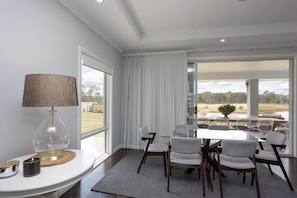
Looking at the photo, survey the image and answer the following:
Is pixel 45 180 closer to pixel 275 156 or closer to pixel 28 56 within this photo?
pixel 28 56

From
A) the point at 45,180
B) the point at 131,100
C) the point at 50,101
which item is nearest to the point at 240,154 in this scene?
the point at 45,180

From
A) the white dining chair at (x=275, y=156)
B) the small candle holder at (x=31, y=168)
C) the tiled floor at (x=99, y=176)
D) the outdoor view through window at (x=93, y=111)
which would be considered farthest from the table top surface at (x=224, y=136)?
the small candle holder at (x=31, y=168)

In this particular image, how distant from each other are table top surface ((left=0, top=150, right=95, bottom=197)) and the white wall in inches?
18.8

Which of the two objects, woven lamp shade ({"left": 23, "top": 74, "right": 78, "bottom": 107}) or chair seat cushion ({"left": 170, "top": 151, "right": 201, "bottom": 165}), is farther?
chair seat cushion ({"left": 170, "top": 151, "right": 201, "bottom": 165})

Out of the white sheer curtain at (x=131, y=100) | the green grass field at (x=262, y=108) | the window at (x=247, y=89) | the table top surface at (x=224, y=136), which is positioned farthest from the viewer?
the green grass field at (x=262, y=108)

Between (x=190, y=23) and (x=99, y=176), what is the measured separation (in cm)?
327

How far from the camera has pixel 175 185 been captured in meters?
2.38

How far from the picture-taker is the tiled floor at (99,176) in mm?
2146

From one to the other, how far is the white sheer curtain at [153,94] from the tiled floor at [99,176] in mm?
909

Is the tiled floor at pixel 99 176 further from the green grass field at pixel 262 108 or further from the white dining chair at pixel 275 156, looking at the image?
the green grass field at pixel 262 108

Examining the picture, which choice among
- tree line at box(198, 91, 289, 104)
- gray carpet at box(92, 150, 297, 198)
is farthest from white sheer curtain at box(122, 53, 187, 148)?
tree line at box(198, 91, 289, 104)

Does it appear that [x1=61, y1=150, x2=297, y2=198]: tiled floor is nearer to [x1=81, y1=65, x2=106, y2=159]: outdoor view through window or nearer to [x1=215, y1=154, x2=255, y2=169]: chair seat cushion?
[x1=81, y1=65, x2=106, y2=159]: outdoor view through window

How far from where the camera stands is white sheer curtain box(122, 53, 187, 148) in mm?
4008

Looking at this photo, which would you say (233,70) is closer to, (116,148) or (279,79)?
(279,79)
